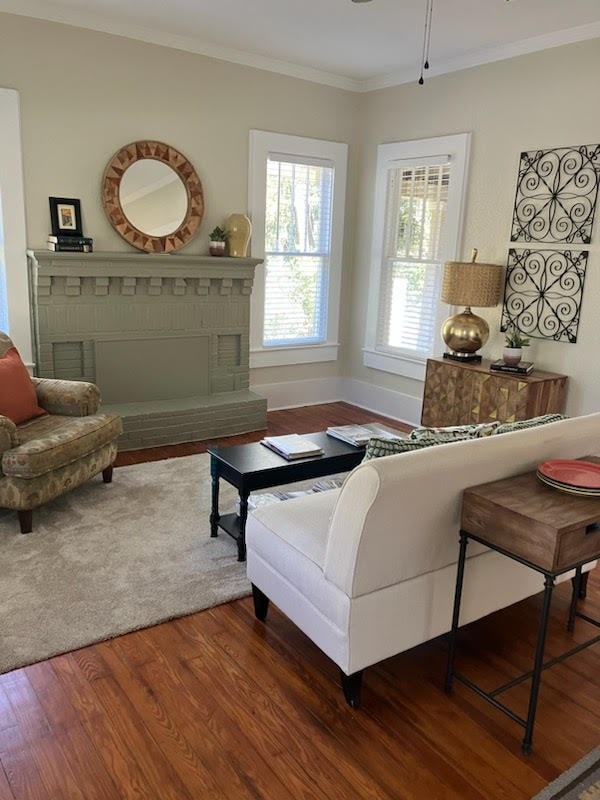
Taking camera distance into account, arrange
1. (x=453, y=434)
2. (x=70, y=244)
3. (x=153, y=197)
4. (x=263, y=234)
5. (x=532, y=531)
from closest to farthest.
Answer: (x=532, y=531) < (x=453, y=434) < (x=70, y=244) < (x=153, y=197) < (x=263, y=234)

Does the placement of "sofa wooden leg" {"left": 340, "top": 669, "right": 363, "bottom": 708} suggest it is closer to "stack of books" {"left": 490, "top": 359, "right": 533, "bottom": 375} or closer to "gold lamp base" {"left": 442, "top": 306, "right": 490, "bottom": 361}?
"stack of books" {"left": 490, "top": 359, "right": 533, "bottom": 375}

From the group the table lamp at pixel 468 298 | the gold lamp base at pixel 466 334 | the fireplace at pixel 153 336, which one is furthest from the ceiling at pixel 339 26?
the gold lamp base at pixel 466 334

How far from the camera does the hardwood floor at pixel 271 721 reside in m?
1.87

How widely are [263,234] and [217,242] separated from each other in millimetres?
528

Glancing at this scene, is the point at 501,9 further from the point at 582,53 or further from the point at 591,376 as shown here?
the point at 591,376

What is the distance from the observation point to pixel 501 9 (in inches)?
150

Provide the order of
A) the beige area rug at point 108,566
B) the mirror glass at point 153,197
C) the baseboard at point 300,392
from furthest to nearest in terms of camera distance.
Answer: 1. the baseboard at point 300,392
2. the mirror glass at point 153,197
3. the beige area rug at point 108,566

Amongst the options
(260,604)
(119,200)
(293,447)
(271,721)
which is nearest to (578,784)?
(271,721)

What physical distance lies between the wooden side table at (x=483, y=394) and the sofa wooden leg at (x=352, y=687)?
2.57m

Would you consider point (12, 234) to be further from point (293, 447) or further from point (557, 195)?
point (557, 195)

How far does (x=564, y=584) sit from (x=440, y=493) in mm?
1395

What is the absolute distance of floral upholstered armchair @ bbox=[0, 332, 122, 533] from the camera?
3.24 metres

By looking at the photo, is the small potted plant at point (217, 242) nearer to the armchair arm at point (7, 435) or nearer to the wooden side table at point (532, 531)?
the armchair arm at point (7, 435)

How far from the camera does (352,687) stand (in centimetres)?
216
